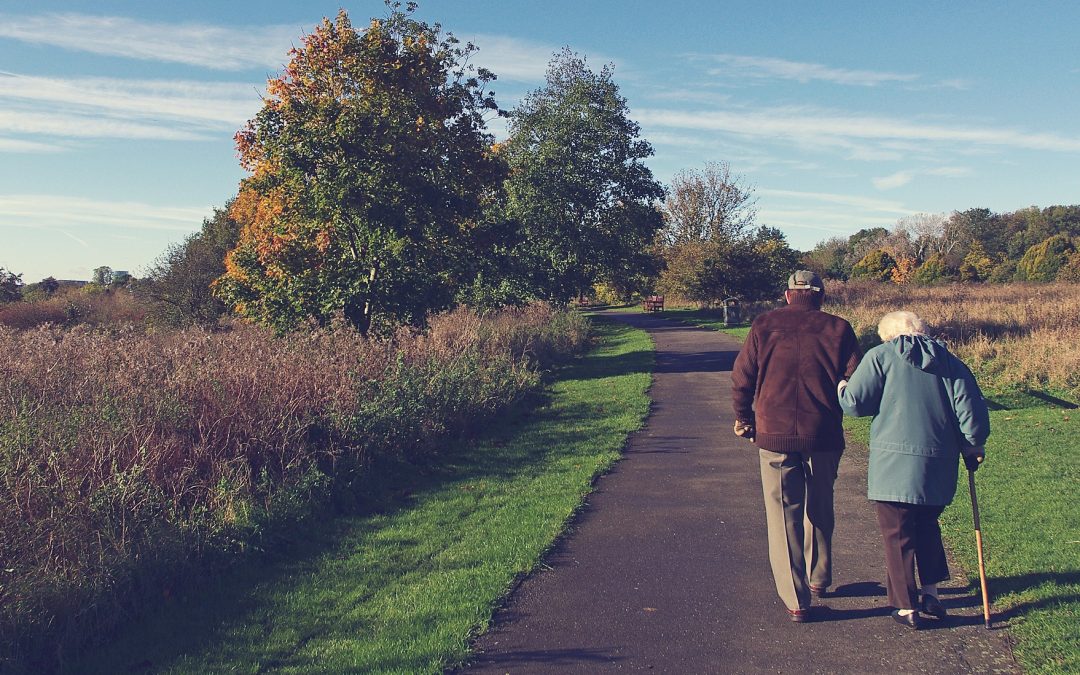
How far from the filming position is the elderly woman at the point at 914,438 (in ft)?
15.6

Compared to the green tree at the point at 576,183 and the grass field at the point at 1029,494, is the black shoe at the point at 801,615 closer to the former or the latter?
the grass field at the point at 1029,494

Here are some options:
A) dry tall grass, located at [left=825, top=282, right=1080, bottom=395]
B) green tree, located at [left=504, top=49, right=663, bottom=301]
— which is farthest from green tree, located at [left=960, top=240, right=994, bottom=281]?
Result: green tree, located at [left=504, top=49, right=663, bottom=301]

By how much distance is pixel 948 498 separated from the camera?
478 cm

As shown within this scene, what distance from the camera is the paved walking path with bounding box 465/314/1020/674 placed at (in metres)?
4.43

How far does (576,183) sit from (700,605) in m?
28.0

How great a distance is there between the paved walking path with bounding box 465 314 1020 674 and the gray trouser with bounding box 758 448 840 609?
249 mm

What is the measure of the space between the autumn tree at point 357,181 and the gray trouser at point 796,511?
11921mm

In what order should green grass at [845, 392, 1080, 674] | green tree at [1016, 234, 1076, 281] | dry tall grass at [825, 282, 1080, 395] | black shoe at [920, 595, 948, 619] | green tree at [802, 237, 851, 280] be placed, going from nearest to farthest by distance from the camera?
green grass at [845, 392, 1080, 674]
black shoe at [920, 595, 948, 619]
dry tall grass at [825, 282, 1080, 395]
green tree at [1016, 234, 1076, 281]
green tree at [802, 237, 851, 280]

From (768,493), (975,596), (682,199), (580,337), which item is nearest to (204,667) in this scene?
(768,493)

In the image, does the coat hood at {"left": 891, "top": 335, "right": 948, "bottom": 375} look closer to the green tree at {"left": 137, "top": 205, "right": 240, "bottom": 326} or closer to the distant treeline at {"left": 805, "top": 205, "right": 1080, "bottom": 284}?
the green tree at {"left": 137, "top": 205, "right": 240, "bottom": 326}

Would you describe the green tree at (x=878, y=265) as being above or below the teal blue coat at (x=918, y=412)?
above

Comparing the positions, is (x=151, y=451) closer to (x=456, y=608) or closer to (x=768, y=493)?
(x=456, y=608)

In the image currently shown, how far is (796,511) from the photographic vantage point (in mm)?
5148

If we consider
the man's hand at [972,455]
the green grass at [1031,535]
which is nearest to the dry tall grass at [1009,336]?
the green grass at [1031,535]
